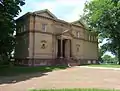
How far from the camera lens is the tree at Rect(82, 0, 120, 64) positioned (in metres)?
48.2

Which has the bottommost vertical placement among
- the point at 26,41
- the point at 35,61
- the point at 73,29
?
the point at 35,61

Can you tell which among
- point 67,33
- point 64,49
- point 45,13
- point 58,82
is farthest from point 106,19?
point 58,82

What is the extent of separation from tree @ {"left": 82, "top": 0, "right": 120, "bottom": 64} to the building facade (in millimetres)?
5071

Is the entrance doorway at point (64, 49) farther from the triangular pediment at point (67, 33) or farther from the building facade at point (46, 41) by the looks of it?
the triangular pediment at point (67, 33)

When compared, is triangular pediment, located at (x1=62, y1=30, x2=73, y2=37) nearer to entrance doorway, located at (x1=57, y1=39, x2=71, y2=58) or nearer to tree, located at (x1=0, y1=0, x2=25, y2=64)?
entrance doorway, located at (x1=57, y1=39, x2=71, y2=58)

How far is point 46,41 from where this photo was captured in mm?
42188

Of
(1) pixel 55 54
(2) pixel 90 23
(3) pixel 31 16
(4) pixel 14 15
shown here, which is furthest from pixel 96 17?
(4) pixel 14 15

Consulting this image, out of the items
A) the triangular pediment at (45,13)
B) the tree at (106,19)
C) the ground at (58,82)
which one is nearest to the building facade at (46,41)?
the triangular pediment at (45,13)

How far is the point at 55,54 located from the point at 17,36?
798 cm

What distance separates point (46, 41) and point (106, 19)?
587 inches

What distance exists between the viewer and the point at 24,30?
42.1 meters

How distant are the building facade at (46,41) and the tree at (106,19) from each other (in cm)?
507

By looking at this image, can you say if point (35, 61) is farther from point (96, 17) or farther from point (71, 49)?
point (96, 17)

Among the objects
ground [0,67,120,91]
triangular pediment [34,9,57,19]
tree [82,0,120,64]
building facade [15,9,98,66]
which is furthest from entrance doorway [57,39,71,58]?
ground [0,67,120,91]
